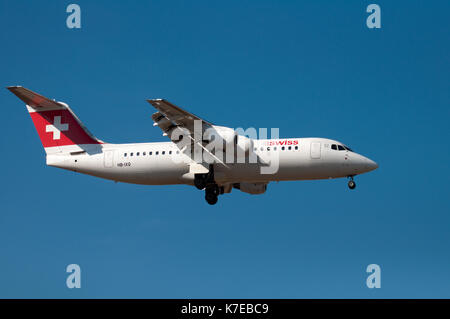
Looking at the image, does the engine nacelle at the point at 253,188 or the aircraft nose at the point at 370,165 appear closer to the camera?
the aircraft nose at the point at 370,165

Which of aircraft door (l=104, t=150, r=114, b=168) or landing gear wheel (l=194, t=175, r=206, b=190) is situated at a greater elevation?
aircraft door (l=104, t=150, r=114, b=168)

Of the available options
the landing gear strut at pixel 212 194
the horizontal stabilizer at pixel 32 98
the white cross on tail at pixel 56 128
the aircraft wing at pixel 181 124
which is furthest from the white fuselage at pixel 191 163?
the horizontal stabilizer at pixel 32 98

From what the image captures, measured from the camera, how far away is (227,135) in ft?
85.1

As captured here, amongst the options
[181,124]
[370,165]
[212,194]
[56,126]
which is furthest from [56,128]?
[370,165]

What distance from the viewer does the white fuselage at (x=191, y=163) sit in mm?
26203

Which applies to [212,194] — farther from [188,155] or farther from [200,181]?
[188,155]

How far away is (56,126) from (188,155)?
5.89 m

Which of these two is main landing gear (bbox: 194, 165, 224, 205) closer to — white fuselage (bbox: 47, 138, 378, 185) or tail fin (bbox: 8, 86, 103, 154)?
white fuselage (bbox: 47, 138, 378, 185)

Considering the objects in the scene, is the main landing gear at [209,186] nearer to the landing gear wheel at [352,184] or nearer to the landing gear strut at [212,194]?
the landing gear strut at [212,194]

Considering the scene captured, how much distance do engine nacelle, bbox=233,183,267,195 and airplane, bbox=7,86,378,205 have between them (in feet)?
0.13

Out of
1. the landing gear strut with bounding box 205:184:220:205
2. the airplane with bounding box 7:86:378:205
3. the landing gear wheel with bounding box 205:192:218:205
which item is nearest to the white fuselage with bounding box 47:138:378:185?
the airplane with bounding box 7:86:378:205

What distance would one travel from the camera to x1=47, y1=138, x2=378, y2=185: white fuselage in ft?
86.0
